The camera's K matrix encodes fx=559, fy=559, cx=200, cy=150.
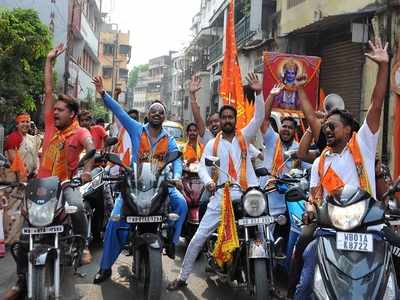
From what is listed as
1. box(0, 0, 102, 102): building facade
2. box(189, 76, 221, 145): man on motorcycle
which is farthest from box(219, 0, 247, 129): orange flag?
box(0, 0, 102, 102): building facade

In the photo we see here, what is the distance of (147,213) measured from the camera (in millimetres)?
4742

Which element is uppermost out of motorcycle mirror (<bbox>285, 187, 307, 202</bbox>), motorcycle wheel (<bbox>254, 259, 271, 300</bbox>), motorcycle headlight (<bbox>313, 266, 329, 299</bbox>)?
motorcycle mirror (<bbox>285, 187, 307, 202</bbox>)

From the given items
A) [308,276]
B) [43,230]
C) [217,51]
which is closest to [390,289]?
[308,276]

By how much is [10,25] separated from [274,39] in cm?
802

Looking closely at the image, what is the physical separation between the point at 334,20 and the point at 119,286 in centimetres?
947

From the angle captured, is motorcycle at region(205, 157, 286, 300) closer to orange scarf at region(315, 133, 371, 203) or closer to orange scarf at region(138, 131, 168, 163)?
orange scarf at region(315, 133, 371, 203)

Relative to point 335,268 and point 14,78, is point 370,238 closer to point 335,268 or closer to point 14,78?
point 335,268

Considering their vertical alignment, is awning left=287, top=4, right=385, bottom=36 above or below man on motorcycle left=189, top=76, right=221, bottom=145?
above

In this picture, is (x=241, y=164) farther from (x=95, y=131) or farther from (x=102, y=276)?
(x=95, y=131)

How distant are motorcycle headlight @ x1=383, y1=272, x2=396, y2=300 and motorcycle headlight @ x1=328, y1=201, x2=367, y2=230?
373mm

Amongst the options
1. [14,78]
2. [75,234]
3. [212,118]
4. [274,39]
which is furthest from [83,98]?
[75,234]

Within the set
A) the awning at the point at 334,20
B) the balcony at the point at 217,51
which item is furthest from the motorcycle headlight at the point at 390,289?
the balcony at the point at 217,51

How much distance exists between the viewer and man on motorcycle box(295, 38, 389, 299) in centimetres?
396

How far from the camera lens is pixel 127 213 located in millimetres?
4816
